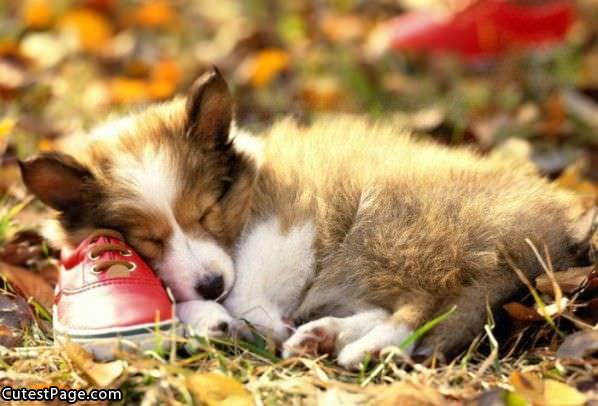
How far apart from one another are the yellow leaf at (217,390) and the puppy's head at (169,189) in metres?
0.71

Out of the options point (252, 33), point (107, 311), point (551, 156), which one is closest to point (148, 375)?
point (107, 311)

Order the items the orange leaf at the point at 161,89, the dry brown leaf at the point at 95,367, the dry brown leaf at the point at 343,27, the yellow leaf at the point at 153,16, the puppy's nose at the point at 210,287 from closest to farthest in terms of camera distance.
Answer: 1. the dry brown leaf at the point at 95,367
2. the puppy's nose at the point at 210,287
3. the orange leaf at the point at 161,89
4. the dry brown leaf at the point at 343,27
5. the yellow leaf at the point at 153,16

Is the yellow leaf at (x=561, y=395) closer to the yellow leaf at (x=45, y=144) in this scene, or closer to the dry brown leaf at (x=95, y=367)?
the dry brown leaf at (x=95, y=367)

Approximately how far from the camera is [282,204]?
11.7 feet

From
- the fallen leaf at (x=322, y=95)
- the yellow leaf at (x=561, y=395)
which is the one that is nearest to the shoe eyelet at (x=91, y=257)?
the yellow leaf at (x=561, y=395)

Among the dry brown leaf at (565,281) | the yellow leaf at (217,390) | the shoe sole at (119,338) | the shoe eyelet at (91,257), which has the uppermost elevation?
the dry brown leaf at (565,281)

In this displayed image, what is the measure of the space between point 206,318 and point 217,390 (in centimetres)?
61

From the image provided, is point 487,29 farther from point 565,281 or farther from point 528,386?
point 528,386

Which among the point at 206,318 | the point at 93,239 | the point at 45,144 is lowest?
the point at 206,318

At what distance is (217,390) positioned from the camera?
267 centimetres

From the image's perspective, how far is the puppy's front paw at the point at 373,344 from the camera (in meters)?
2.99

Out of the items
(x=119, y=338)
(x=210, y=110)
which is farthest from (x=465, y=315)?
(x=210, y=110)

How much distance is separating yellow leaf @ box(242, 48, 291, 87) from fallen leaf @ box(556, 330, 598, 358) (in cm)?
374

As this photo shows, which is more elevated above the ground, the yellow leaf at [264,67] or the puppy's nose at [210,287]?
the yellow leaf at [264,67]
